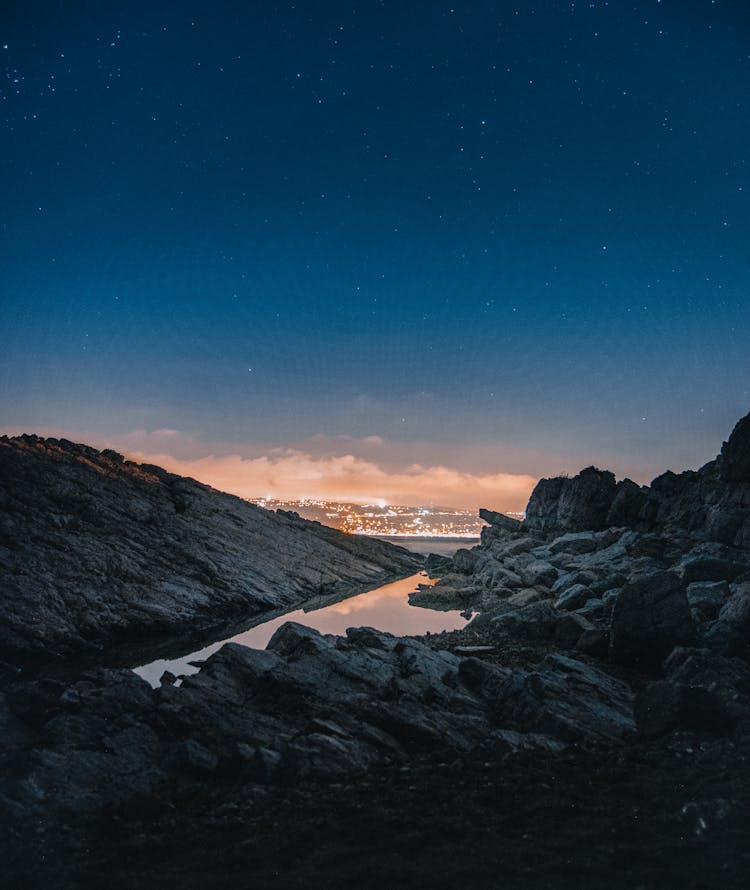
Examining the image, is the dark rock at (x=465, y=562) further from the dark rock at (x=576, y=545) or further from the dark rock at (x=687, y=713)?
the dark rock at (x=687, y=713)

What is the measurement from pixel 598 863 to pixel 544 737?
4.74 m

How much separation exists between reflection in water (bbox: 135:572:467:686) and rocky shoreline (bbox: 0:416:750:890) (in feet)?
30.3

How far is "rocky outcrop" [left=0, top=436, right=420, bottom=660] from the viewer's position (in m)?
27.7

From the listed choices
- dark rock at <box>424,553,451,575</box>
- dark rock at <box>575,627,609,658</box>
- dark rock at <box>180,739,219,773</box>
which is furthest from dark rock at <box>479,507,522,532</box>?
dark rock at <box>180,739,219,773</box>

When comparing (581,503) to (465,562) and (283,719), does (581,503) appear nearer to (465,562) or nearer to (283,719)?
(465,562)

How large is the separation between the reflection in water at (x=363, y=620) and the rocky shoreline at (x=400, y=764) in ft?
30.3

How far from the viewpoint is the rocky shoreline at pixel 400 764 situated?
24.8 feet

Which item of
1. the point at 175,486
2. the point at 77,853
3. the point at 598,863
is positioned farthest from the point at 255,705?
the point at 175,486

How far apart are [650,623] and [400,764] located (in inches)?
439

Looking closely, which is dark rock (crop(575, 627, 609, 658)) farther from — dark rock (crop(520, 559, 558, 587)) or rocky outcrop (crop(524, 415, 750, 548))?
rocky outcrop (crop(524, 415, 750, 548))

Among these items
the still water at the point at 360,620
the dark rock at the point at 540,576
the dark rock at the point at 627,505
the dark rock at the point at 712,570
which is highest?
the dark rock at the point at 627,505

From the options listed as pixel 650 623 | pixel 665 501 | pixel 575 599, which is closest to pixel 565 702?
pixel 650 623

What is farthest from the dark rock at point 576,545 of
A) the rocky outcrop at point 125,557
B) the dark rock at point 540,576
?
the rocky outcrop at point 125,557

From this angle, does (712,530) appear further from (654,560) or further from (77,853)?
→ (77,853)
